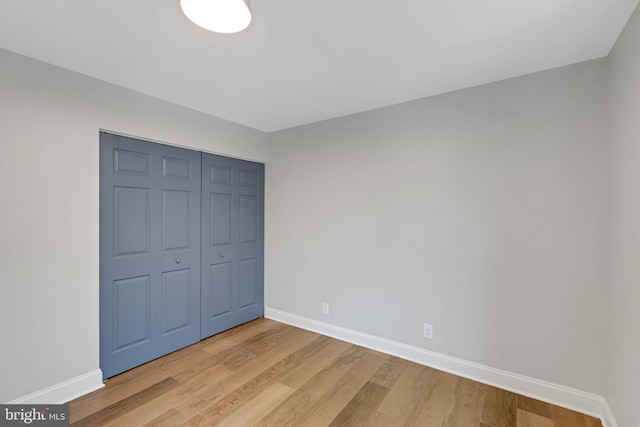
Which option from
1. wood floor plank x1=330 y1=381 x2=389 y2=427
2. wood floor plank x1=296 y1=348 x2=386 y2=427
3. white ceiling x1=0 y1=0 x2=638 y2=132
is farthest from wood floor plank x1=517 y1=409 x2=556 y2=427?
white ceiling x1=0 y1=0 x2=638 y2=132

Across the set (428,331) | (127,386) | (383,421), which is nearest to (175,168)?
(127,386)

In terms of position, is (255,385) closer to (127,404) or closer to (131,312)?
(127,404)

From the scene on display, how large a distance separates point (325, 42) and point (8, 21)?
1.71 metres

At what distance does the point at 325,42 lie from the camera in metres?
1.63

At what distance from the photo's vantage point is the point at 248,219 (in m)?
3.35

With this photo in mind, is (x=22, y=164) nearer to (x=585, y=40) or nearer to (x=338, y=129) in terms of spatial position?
(x=338, y=129)

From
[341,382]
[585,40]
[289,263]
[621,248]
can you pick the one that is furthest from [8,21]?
[621,248]

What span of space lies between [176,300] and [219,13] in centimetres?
245

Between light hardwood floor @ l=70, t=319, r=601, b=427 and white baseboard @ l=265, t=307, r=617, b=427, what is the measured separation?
0.06 m

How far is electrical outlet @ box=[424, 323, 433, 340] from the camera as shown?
7.87 ft

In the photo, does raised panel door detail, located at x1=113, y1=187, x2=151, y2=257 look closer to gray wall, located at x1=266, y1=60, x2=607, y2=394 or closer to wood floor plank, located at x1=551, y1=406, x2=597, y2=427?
gray wall, located at x1=266, y1=60, x2=607, y2=394

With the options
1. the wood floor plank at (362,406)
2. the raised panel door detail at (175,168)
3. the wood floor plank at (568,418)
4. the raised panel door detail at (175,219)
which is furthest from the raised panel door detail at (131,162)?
the wood floor plank at (568,418)

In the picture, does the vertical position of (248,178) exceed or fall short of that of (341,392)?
it exceeds it

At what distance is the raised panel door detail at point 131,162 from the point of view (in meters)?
2.26
